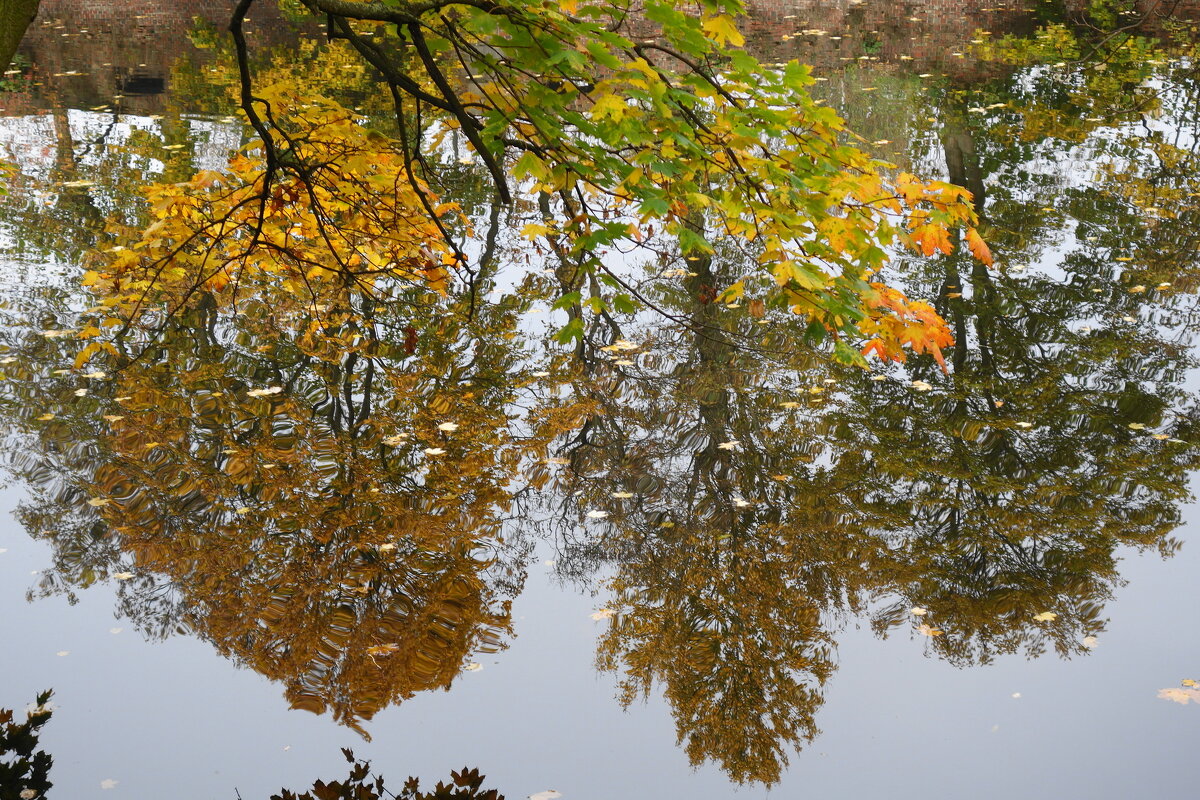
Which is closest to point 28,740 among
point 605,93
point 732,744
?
point 732,744

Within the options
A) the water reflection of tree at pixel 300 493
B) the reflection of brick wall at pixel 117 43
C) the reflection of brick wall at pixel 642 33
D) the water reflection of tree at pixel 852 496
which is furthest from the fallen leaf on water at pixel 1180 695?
the reflection of brick wall at pixel 117 43

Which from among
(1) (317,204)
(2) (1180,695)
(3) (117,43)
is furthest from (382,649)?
(3) (117,43)

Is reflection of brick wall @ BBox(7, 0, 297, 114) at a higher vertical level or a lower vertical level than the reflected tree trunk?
higher

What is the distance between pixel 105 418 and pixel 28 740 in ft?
9.45

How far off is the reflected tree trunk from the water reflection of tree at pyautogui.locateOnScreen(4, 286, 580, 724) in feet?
6.77

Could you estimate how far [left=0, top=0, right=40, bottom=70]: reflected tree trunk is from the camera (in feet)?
10.2

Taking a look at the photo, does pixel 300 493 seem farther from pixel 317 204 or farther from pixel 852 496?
pixel 852 496

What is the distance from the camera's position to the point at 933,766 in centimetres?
399

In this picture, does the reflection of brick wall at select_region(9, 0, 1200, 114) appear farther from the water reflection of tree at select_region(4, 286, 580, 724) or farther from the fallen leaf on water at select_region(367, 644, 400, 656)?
the fallen leaf on water at select_region(367, 644, 400, 656)

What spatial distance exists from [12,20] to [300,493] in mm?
3113

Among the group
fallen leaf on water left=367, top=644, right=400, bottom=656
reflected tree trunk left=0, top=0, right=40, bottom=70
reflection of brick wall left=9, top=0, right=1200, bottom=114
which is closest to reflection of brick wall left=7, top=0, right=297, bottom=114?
reflection of brick wall left=9, top=0, right=1200, bottom=114

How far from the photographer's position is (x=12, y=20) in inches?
124

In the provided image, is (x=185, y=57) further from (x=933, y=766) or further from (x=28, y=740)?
(x=933, y=766)

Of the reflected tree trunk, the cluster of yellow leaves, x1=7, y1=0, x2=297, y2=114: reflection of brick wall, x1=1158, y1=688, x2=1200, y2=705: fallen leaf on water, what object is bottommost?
x1=1158, y1=688, x2=1200, y2=705: fallen leaf on water
